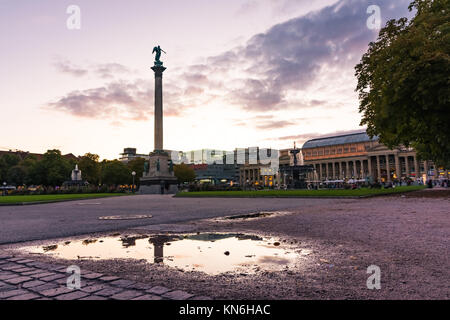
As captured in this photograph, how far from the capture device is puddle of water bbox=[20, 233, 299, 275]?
5668mm

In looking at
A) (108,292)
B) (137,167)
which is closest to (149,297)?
(108,292)

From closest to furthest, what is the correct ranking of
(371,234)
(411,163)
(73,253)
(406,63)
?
(73,253)
(371,234)
(406,63)
(411,163)

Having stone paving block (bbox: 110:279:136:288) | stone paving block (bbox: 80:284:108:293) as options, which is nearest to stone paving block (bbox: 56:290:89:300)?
stone paving block (bbox: 80:284:108:293)

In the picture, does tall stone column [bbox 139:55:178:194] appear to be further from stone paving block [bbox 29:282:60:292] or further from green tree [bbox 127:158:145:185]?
stone paving block [bbox 29:282:60:292]

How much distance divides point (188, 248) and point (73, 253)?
7.71 feet

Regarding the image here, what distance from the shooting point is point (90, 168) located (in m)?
99.1

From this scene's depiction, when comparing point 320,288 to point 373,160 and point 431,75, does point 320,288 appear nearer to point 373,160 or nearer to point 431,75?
point 431,75

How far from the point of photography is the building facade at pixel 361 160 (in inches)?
5511

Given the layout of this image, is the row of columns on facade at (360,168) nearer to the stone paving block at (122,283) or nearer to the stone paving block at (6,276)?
the stone paving block at (122,283)

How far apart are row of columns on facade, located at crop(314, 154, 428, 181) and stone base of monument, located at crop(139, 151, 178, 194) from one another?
101425 millimetres

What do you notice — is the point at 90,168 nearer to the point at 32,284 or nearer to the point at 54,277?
the point at 54,277

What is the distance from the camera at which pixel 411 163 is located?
464 ft

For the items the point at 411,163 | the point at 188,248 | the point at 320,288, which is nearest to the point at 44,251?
the point at 188,248

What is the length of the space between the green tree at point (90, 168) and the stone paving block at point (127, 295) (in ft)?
334
